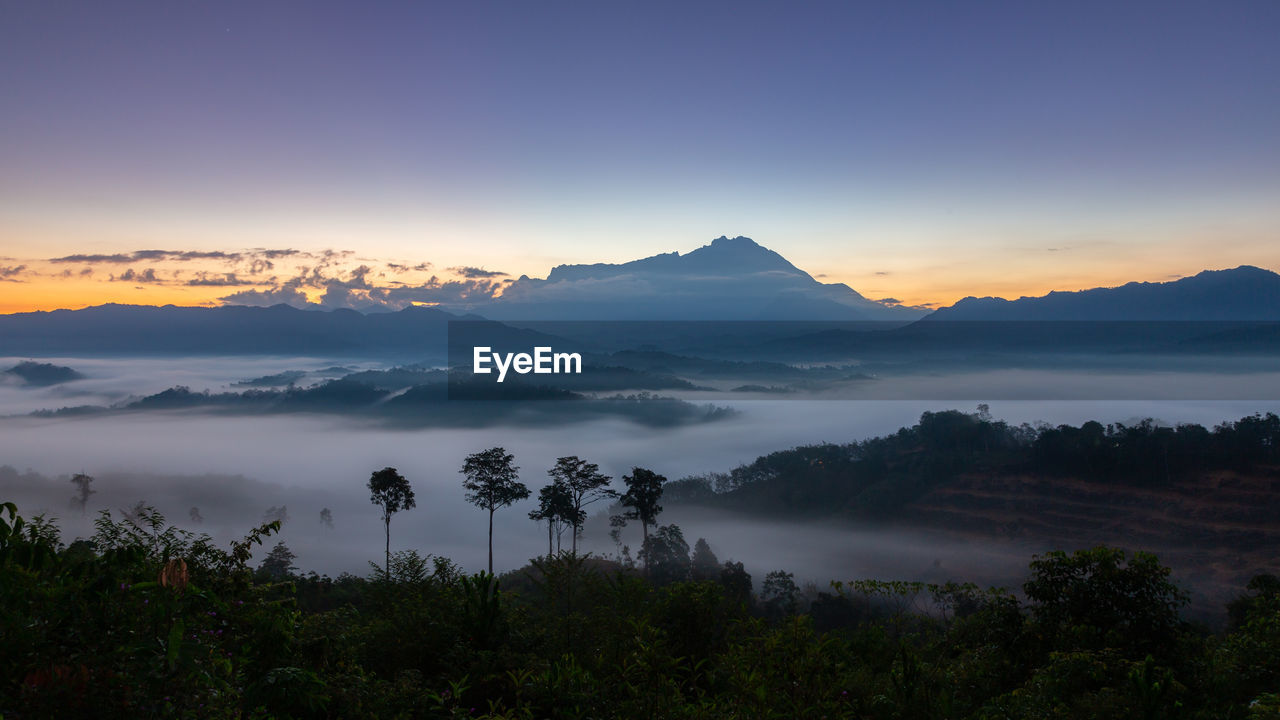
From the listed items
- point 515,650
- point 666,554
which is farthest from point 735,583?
point 515,650

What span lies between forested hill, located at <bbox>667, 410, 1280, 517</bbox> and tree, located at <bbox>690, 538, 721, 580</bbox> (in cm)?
4436

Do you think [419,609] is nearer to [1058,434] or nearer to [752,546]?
[752,546]

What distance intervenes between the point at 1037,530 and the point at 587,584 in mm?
95656

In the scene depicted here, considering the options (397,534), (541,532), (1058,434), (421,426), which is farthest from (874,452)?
(421,426)

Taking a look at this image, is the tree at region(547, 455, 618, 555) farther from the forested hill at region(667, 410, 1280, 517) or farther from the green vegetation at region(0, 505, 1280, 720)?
the forested hill at region(667, 410, 1280, 517)

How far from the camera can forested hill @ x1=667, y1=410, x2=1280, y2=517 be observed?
85.3 metres

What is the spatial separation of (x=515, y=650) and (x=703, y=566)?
52.1m

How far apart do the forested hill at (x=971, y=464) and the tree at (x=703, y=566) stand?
44.4 meters

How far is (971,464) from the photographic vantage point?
105125 mm

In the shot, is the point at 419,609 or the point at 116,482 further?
the point at 116,482

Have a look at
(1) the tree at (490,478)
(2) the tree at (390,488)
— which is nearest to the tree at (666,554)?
(1) the tree at (490,478)

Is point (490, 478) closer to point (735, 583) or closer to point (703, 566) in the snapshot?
point (735, 583)

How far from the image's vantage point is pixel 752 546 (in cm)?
9338

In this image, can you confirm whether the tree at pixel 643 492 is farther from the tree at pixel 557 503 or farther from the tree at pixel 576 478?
the tree at pixel 557 503
